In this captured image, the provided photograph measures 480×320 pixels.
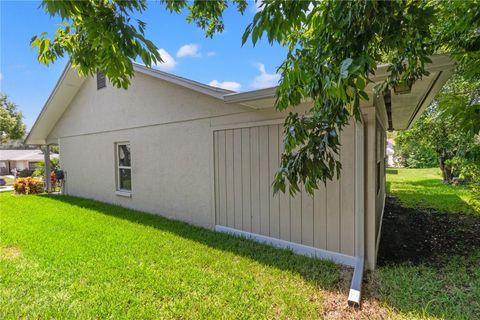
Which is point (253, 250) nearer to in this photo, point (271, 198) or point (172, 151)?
point (271, 198)

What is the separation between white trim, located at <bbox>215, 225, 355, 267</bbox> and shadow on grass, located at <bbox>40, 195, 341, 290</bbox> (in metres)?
0.14

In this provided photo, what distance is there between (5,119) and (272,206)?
3304 cm

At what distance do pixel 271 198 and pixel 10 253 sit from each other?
4605mm

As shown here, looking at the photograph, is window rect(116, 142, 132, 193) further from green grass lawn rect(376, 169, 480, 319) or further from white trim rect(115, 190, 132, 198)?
green grass lawn rect(376, 169, 480, 319)

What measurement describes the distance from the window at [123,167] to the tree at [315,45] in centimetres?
585

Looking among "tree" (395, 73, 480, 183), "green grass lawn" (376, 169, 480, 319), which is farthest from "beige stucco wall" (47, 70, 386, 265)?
"tree" (395, 73, 480, 183)

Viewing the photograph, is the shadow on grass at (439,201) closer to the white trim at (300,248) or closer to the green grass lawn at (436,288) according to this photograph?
the green grass lawn at (436,288)

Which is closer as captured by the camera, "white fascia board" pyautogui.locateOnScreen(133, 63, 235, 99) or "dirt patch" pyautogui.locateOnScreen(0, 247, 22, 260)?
"dirt patch" pyautogui.locateOnScreen(0, 247, 22, 260)

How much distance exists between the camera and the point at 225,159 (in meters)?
5.34

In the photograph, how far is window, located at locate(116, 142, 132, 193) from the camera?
800 cm

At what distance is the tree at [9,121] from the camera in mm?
26766

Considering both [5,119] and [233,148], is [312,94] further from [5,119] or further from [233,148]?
[5,119]

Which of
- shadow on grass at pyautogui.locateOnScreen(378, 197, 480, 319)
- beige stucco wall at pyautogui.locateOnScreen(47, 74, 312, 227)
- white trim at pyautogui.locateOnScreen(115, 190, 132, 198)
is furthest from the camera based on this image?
white trim at pyautogui.locateOnScreen(115, 190, 132, 198)

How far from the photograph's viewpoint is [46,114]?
10.0 metres
